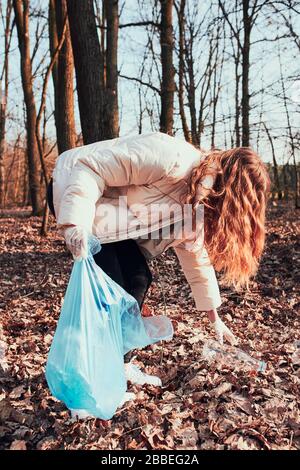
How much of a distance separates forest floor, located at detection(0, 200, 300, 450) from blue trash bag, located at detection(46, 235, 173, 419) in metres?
0.30

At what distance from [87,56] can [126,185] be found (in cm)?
353

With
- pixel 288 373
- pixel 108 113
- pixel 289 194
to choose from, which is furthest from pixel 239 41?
pixel 288 373

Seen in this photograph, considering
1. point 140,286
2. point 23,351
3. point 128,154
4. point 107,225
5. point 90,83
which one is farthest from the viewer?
point 90,83

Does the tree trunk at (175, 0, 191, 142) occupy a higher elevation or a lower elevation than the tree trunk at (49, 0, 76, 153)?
higher

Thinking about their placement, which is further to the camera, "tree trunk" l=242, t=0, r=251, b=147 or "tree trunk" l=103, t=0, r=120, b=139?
"tree trunk" l=242, t=0, r=251, b=147

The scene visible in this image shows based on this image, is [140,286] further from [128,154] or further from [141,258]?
[128,154]

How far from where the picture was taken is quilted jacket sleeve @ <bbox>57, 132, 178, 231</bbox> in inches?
79.8

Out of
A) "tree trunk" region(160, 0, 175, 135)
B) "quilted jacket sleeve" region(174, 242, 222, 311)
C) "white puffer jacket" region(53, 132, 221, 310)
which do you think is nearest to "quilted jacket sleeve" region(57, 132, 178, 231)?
"white puffer jacket" region(53, 132, 221, 310)

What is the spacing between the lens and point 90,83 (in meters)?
5.23

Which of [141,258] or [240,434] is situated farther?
[141,258]

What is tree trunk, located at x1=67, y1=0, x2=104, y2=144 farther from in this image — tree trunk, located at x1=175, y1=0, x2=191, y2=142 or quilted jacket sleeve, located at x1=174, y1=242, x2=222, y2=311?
tree trunk, located at x1=175, y1=0, x2=191, y2=142

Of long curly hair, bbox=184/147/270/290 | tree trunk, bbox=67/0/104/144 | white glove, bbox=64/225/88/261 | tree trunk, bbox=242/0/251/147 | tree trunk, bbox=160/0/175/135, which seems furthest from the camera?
tree trunk, bbox=242/0/251/147
